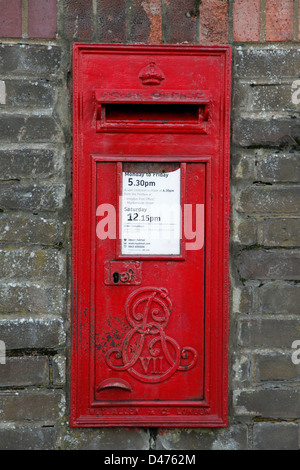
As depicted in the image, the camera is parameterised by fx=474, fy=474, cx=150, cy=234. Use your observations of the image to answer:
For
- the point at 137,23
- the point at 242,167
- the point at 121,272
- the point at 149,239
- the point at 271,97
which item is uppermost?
the point at 137,23

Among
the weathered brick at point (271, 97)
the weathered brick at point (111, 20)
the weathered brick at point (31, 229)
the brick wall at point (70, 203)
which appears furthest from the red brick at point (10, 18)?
the weathered brick at point (271, 97)

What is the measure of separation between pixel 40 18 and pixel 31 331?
4.21ft

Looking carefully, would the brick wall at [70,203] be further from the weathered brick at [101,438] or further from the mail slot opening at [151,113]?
the mail slot opening at [151,113]

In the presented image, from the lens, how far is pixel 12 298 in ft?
6.42

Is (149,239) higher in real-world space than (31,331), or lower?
higher

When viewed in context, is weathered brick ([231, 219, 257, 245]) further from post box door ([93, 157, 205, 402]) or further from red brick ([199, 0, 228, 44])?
red brick ([199, 0, 228, 44])

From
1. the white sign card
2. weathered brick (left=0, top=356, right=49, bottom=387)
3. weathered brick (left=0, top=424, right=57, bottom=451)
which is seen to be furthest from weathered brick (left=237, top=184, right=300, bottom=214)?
weathered brick (left=0, top=424, right=57, bottom=451)

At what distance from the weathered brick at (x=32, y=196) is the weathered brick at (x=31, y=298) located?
319 mm

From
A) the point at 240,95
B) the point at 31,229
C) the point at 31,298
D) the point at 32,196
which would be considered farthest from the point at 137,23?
the point at 31,298

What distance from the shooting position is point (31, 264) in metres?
1.96

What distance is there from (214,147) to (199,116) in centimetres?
14

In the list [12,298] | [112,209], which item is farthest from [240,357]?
[12,298]

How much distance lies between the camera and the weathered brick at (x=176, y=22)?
1.94 m

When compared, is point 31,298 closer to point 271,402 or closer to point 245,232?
point 245,232
